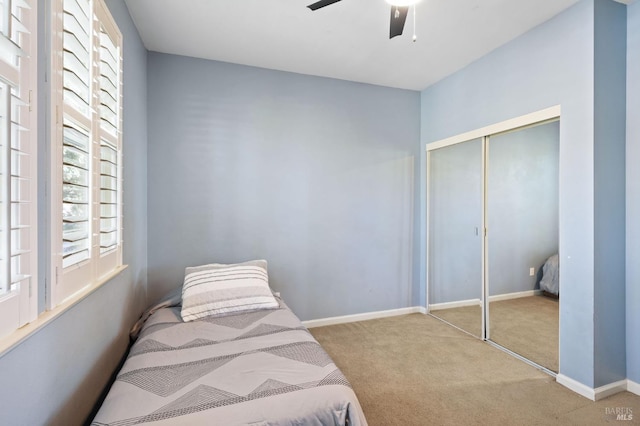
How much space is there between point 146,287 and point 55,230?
1.76m

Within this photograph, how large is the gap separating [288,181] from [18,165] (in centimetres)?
228

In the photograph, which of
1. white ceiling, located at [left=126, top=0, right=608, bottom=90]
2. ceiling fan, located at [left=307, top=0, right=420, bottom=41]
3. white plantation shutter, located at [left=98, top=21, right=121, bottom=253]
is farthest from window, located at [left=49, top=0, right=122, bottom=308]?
ceiling fan, located at [left=307, top=0, right=420, bottom=41]

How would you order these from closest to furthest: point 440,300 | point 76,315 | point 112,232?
1. point 76,315
2. point 112,232
3. point 440,300

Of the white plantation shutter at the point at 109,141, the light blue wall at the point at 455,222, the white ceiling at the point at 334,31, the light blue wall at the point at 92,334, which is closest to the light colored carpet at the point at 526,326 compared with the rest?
the light blue wall at the point at 455,222

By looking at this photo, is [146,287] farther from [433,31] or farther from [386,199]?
[433,31]

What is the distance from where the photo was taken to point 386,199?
3518 mm

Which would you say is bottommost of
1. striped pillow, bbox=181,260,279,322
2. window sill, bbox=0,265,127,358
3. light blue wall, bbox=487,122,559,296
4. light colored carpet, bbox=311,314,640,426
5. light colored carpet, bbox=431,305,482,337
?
light colored carpet, bbox=311,314,640,426

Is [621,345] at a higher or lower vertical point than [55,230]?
lower

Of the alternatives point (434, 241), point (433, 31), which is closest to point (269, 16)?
point (433, 31)

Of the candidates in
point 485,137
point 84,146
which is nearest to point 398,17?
point 485,137

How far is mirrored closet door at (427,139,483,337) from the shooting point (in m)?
2.99

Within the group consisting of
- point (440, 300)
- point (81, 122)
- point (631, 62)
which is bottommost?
point (440, 300)

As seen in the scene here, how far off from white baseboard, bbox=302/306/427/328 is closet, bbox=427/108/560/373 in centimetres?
20

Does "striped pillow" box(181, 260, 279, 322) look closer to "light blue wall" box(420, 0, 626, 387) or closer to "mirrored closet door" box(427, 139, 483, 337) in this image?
"mirrored closet door" box(427, 139, 483, 337)
